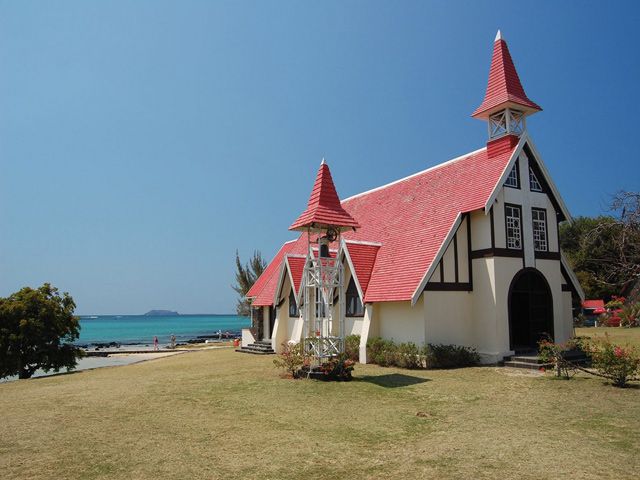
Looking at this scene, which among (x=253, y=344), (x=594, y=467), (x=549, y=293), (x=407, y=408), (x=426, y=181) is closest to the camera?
(x=594, y=467)

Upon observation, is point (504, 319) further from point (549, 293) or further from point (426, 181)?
point (426, 181)

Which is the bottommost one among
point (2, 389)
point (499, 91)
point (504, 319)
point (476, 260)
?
point (2, 389)

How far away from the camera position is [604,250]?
34.8 feet

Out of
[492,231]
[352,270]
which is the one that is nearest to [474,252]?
[492,231]

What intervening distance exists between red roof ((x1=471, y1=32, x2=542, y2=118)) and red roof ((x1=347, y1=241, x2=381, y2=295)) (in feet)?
23.8

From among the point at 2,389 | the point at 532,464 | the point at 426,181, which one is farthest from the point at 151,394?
the point at 426,181

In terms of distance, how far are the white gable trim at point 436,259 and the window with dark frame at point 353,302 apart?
359 cm

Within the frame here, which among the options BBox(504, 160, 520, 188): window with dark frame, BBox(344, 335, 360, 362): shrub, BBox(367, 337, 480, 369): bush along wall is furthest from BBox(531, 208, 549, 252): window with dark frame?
BBox(344, 335, 360, 362): shrub

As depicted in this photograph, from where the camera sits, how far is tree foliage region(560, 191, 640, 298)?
8.70 metres

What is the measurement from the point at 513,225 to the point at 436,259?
3.71 m

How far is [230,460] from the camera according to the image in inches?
293

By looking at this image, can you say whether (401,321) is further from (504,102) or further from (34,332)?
(34,332)

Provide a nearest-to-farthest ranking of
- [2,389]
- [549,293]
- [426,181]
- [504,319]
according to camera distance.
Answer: [2,389] → [504,319] → [549,293] → [426,181]

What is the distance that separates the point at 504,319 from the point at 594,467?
11818mm
